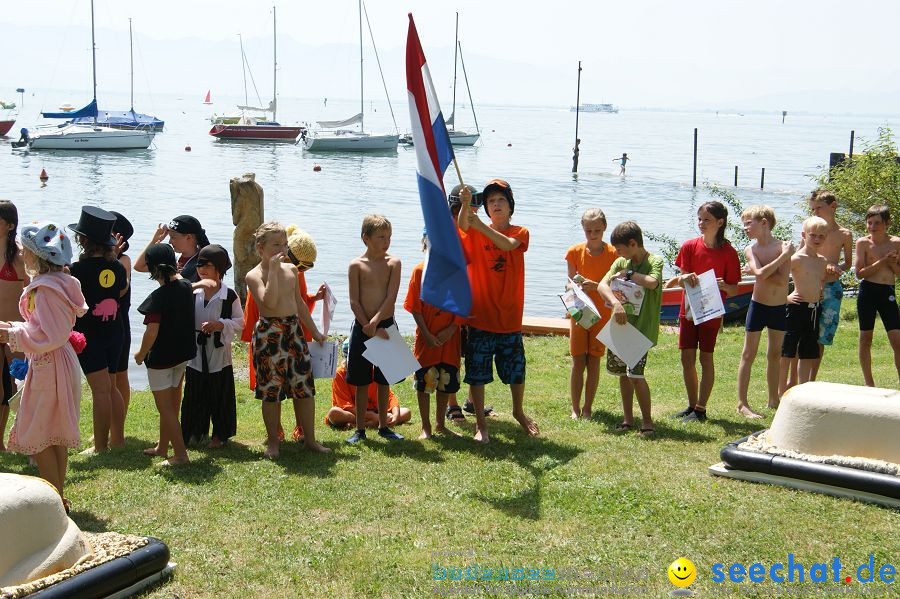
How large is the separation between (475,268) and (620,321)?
4.06ft

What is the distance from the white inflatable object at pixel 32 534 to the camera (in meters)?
4.32

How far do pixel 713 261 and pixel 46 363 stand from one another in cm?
544

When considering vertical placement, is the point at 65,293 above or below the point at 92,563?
above

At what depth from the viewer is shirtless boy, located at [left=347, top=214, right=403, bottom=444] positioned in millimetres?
7324

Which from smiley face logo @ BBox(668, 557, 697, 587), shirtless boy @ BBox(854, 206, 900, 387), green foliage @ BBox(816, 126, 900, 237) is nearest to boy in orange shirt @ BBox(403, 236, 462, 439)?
smiley face logo @ BBox(668, 557, 697, 587)

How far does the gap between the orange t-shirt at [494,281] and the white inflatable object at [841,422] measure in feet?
7.13

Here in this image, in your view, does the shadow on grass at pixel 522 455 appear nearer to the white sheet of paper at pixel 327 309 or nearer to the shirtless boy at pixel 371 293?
the shirtless boy at pixel 371 293

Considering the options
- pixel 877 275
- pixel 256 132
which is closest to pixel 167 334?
pixel 877 275

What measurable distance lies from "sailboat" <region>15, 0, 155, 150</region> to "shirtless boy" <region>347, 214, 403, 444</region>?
64.2m

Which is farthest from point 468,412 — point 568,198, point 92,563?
point 568,198

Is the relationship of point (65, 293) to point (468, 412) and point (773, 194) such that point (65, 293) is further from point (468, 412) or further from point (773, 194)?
point (773, 194)

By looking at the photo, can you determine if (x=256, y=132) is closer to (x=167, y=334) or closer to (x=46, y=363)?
(x=167, y=334)

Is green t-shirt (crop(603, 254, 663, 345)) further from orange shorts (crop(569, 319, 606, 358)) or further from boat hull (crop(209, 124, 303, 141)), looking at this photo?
boat hull (crop(209, 124, 303, 141))

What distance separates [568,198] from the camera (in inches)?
2087
